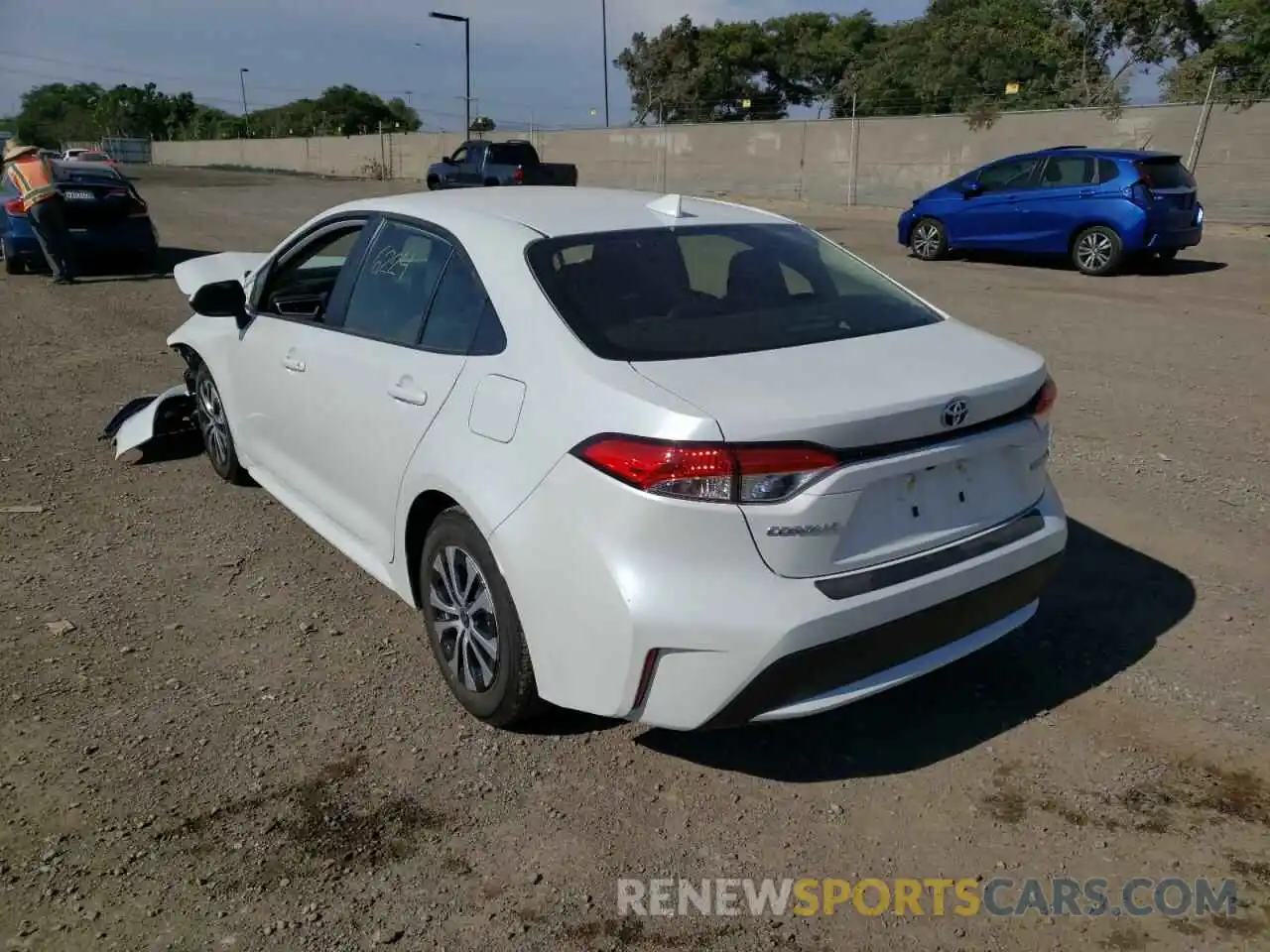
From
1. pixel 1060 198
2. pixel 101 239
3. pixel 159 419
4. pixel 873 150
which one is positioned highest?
pixel 873 150

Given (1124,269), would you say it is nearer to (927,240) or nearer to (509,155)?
(927,240)

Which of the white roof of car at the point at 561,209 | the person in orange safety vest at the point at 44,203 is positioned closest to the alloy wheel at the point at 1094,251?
the white roof of car at the point at 561,209

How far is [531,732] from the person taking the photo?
3.31 meters

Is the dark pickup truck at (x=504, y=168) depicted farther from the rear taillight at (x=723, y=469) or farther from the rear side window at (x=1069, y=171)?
the rear taillight at (x=723, y=469)

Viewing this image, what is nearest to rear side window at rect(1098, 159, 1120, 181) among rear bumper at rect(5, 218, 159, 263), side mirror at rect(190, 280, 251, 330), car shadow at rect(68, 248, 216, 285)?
car shadow at rect(68, 248, 216, 285)

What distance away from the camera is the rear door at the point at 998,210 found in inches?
555

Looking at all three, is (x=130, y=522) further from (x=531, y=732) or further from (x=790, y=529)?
(x=790, y=529)

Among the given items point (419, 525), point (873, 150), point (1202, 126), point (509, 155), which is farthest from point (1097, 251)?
point (509, 155)

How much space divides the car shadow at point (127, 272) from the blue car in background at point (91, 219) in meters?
0.26

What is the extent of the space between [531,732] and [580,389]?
1192 millimetres

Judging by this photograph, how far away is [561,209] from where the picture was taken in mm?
3727

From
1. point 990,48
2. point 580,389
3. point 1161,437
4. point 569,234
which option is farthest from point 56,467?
point 990,48

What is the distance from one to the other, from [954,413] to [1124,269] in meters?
12.3

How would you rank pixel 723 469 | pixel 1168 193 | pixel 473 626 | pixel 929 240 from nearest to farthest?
pixel 723 469
pixel 473 626
pixel 1168 193
pixel 929 240
